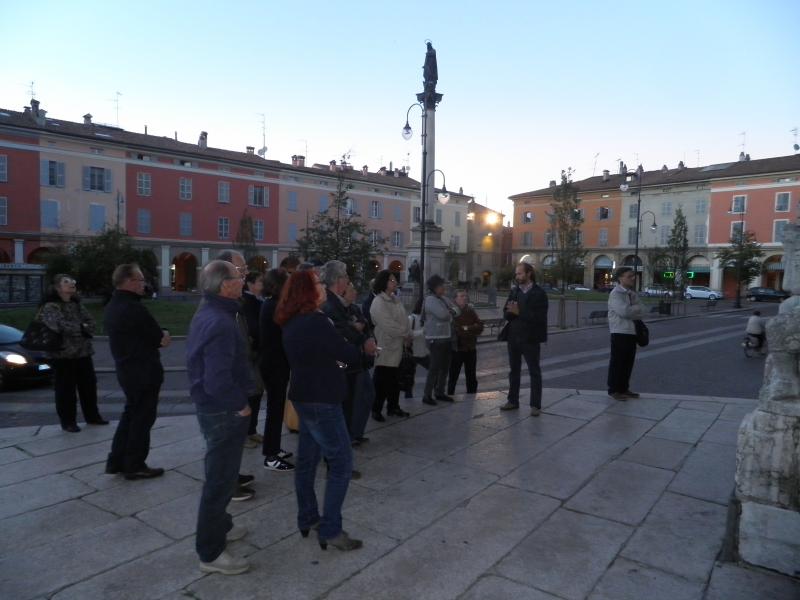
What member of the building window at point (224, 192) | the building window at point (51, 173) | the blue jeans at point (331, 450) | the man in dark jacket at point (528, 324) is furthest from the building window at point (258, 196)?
the blue jeans at point (331, 450)

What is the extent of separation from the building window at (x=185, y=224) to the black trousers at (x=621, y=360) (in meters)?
40.8

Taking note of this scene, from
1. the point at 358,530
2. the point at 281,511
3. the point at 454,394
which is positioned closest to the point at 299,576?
the point at 358,530

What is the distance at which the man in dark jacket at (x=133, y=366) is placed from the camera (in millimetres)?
4348

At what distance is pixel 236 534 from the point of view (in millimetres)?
3418

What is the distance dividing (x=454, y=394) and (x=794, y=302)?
503 centimetres

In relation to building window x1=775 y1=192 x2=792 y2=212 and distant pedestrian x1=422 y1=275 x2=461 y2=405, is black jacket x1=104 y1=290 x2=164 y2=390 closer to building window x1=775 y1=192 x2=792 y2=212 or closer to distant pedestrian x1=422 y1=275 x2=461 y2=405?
distant pedestrian x1=422 y1=275 x2=461 y2=405

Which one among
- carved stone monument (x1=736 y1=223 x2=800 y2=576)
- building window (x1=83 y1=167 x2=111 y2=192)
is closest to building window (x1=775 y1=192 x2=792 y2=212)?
carved stone monument (x1=736 y1=223 x2=800 y2=576)

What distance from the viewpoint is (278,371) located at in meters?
4.79

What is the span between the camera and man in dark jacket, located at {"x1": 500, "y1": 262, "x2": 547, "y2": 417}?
651cm

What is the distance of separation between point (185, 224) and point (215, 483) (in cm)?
4310

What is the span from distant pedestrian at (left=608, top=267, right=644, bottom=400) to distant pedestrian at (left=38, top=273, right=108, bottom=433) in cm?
624

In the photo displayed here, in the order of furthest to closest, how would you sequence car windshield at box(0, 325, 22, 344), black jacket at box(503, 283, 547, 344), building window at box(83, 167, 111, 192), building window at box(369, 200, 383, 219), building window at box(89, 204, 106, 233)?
1. building window at box(369, 200, 383, 219)
2. building window at box(89, 204, 106, 233)
3. building window at box(83, 167, 111, 192)
4. car windshield at box(0, 325, 22, 344)
5. black jacket at box(503, 283, 547, 344)

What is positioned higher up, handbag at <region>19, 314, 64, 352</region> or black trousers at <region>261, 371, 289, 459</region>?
handbag at <region>19, 314, 64, 352</region>

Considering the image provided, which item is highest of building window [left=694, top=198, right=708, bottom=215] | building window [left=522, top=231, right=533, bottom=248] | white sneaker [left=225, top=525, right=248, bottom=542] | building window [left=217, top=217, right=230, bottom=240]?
building window [left=694, top=198, right=708, bottom=215]
